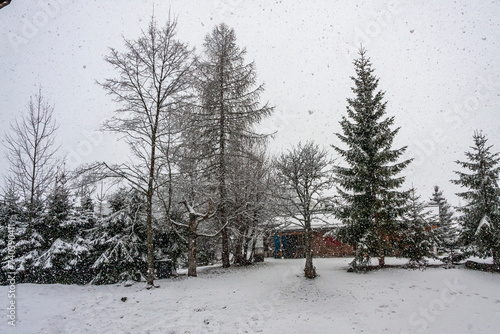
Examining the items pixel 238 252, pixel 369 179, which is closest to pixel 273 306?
pixel 238 252

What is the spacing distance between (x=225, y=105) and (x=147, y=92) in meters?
5.51

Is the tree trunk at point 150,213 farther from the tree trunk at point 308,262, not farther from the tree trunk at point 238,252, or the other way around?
the tree trunk at point 308,262

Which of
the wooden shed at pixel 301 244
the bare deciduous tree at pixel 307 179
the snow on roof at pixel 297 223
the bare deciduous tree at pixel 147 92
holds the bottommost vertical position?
the wooden shed at pixel 301 244

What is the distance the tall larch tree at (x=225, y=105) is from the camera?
50.2ft

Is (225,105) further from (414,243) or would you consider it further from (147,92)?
(414,243)

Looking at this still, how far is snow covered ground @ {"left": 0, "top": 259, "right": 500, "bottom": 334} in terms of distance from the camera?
6621 millimetres

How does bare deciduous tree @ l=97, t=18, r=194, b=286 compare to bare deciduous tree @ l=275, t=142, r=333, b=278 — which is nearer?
bare deciduous tree @ l=97, t=18, r=194, b=286

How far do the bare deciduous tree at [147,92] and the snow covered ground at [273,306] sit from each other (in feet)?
12.2

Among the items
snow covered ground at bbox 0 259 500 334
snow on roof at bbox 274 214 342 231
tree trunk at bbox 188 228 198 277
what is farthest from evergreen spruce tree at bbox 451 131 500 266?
tree trunk at bbox 188 228 198 277

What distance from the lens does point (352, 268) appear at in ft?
43.9

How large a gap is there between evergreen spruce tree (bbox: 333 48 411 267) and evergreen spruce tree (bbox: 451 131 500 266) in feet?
11.0

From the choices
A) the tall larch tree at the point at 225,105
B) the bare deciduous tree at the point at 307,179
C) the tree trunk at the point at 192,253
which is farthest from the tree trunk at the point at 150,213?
the bare deciduous tree at the point at 307,179

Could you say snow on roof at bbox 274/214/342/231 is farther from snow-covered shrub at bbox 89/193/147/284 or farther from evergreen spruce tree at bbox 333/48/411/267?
snow-covered shrub at bbox 89/193/147/284

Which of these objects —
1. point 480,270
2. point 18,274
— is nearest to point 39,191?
point 18,274
